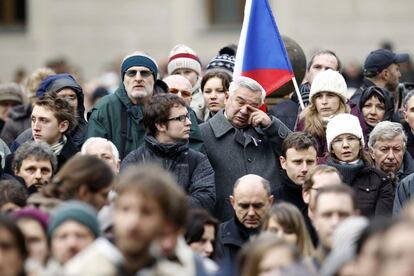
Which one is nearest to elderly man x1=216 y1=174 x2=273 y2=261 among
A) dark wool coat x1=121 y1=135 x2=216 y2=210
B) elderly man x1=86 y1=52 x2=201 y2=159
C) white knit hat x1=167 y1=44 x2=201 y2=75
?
dark wool coat x1=121 y1=135 x2=216 y2=210

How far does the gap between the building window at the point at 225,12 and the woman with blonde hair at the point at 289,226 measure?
21.4m

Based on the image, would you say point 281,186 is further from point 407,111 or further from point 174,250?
point 174,250

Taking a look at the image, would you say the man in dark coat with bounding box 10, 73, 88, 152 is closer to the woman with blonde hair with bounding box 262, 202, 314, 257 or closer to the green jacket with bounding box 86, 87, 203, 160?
the green jacket with bounding box 86, 87, 203, 160

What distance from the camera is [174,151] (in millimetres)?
13562

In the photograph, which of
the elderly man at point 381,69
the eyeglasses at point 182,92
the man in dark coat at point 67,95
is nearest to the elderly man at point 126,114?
the man in dark coat at point 67,95

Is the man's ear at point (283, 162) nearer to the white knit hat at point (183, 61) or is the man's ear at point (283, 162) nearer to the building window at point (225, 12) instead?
the white knit hat at point (183, 61)

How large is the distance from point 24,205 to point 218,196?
8.49ft

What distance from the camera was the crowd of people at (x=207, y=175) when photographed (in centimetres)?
955

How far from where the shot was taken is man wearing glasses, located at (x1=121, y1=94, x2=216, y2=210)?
13547 millimetres

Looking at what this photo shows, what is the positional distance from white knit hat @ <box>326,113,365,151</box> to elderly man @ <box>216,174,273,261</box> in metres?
1.15

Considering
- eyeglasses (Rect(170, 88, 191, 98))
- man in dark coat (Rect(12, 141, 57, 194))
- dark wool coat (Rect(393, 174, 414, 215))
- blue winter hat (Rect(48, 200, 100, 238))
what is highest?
eyeglasses (Rect(170, 88, 191, 98))

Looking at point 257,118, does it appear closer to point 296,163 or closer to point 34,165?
point 296,163

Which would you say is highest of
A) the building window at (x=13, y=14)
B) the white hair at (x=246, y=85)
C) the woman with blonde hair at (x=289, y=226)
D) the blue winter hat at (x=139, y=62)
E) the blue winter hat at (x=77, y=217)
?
the blue winter hat at (x=139, y=62)

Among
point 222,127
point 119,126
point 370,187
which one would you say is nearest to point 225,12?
point 119,126
